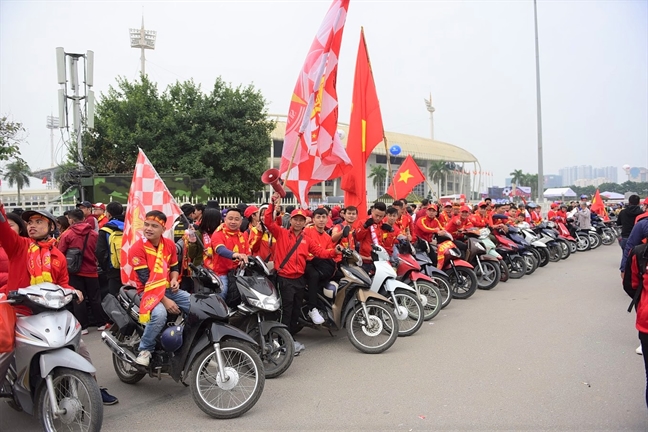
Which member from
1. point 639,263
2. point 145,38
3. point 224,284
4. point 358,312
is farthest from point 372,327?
point 145,38

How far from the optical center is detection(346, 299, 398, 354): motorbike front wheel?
6051 millimetres

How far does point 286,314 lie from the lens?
604 centimetres

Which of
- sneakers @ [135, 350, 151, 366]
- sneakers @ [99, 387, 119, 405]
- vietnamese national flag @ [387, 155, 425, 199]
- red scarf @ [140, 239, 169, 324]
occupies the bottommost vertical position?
sneakers @ [99, 387, 119, 405]

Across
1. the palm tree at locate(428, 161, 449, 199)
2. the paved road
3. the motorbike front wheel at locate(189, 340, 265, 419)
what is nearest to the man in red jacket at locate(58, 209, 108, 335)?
the paved road

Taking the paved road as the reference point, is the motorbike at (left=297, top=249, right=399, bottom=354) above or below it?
above

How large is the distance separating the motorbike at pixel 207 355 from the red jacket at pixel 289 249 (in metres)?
1.57

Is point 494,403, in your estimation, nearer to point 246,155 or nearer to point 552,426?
point 552,426

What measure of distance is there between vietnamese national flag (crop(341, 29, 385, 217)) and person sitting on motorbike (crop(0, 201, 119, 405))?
7083mm

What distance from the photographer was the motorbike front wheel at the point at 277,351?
17.0 ft

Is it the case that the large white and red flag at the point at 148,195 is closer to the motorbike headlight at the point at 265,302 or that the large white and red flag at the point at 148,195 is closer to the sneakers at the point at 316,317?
the motorbike headlight at the point at 265,302

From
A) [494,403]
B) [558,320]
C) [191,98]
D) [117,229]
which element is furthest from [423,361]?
[191,98]

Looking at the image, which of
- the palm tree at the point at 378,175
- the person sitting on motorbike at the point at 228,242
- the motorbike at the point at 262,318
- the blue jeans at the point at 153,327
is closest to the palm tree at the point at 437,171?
the palm tree at the point at 378,175

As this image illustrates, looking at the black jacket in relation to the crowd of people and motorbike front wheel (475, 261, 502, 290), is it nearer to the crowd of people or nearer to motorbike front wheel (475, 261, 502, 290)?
the crowd of people

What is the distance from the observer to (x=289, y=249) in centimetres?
612
